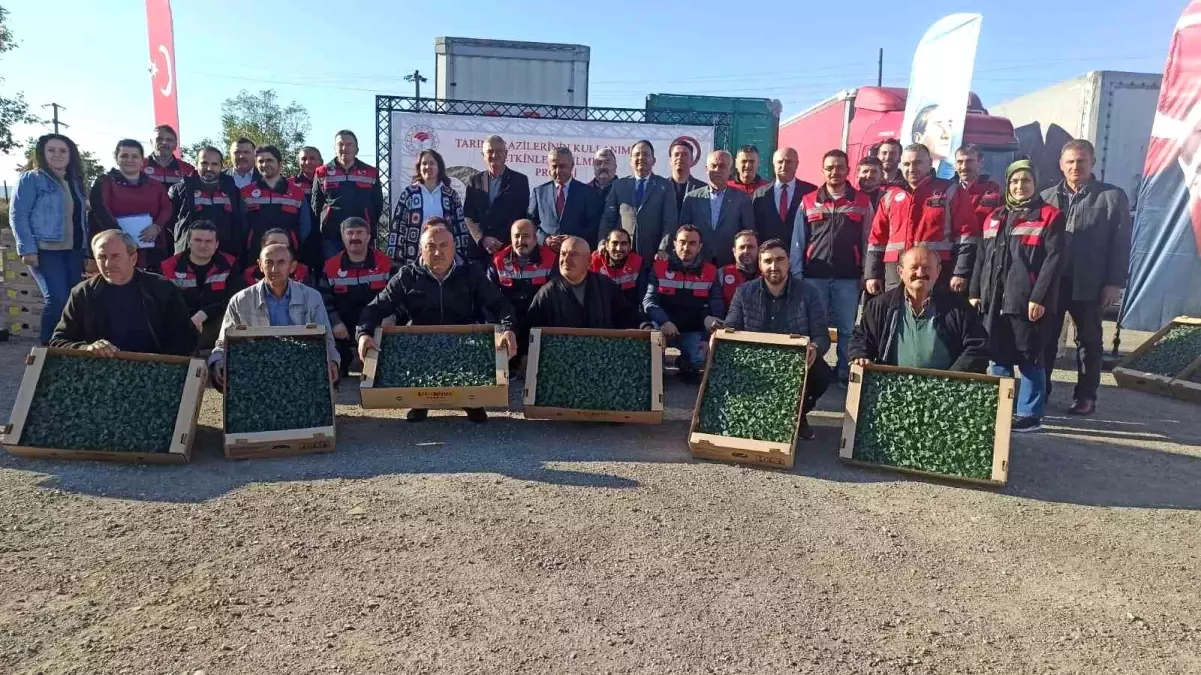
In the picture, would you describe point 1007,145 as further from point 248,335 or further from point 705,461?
point 248,335

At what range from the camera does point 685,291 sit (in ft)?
21.3

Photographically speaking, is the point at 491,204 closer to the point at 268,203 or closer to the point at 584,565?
the point at 268,203

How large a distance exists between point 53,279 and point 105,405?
3.43 meters

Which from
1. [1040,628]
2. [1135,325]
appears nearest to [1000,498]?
[1040,628]

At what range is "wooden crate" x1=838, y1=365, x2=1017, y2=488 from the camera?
449 cm

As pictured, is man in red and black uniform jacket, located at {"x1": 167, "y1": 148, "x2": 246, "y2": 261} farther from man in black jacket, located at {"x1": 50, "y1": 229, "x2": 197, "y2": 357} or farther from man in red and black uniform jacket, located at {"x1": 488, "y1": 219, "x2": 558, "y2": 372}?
man in red and black uniform jacket, located at {"x1": 488, "y1": 219, "x2": 558, "y2": 372}

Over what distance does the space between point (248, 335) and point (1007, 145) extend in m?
10.9

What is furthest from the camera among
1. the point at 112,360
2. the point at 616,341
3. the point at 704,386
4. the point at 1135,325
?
the point at 1135,325

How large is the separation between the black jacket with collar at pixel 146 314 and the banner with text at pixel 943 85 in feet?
26.8

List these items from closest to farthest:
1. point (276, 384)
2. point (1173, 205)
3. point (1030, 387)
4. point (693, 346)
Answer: point (276, 384) → point (1030, 387) → point (693, 346) → point (1173, 205)

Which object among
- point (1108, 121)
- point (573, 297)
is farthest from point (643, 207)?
point (1108, 121)

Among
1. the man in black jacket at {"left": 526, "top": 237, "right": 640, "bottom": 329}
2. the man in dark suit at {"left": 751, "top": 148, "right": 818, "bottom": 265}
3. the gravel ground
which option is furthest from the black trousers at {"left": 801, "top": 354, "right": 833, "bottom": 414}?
the man in dark suit at {"left": 751, "top": 148, "right": 818, "bottom": 265}

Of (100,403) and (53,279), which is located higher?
(53,279)

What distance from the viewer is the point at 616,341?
558cm
